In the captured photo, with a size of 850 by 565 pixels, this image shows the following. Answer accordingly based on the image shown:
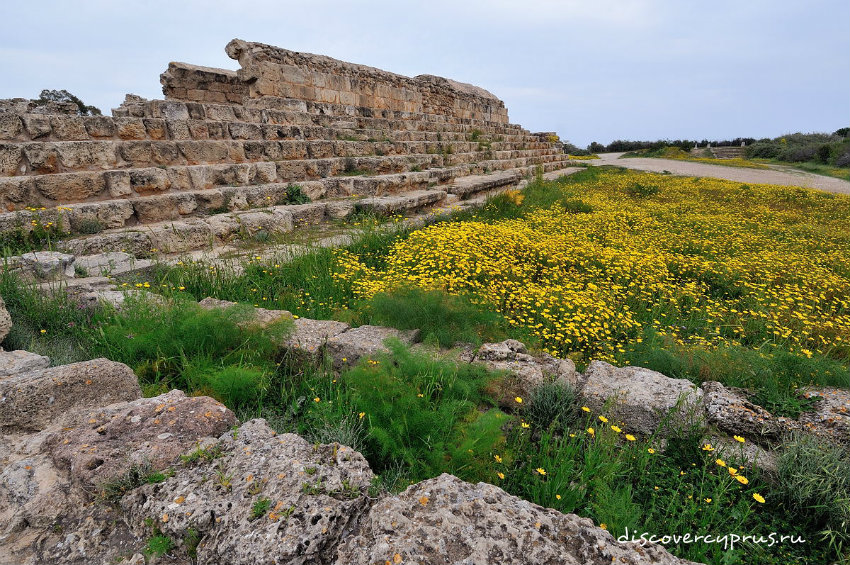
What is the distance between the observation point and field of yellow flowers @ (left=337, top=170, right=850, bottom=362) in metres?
4.54

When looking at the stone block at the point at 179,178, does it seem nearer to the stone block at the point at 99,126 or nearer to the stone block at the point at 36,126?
the stone block at the point at 99,126

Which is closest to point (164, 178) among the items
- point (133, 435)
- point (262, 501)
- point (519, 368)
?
point (133, 435)

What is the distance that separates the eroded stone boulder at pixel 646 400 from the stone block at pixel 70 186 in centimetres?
669

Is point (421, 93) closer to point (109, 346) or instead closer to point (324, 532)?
point (109, 346)

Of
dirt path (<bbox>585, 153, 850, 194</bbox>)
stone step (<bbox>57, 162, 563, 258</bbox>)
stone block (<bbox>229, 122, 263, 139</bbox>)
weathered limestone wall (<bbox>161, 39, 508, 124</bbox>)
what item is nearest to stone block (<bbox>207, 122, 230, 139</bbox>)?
stone block (<bbox>229, 122, 263, 139</bbox>)

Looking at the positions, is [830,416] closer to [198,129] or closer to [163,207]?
[163,207]

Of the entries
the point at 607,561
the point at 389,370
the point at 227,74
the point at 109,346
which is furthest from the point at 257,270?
the point at 227,74

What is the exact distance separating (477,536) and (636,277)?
523 cm

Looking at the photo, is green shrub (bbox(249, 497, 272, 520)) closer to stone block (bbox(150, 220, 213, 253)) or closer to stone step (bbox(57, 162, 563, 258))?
stone step (bbox(57, 162, 563, 258))

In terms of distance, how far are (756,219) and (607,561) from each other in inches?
473

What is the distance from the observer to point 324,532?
1.62 m

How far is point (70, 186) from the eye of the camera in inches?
233

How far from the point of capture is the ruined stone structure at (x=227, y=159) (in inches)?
229

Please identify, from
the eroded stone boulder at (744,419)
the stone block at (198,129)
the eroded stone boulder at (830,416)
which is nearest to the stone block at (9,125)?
the stone block at (198,129)
